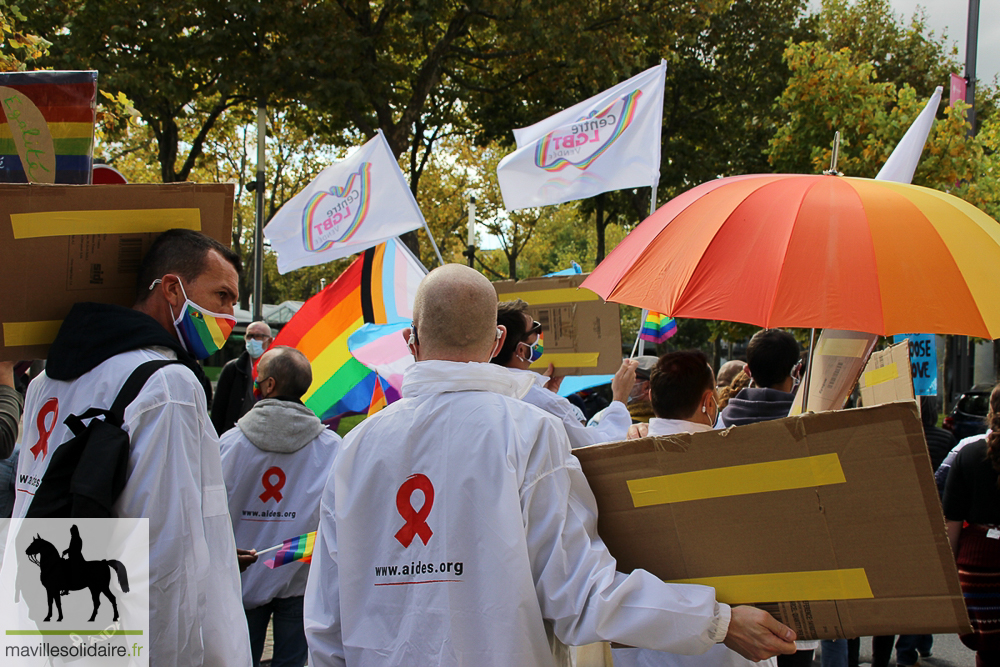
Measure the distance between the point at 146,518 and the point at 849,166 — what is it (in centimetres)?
1461

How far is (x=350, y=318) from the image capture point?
290 inches

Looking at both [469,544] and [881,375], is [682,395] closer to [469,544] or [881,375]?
[881,375]

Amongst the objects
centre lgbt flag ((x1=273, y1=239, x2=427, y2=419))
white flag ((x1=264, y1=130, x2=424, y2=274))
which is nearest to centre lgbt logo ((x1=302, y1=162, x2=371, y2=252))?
white flag ((x1=264, y1=130, x2=424, y2=274))

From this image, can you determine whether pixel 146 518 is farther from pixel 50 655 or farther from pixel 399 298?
pixel 399 298

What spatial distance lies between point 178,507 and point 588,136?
18.7 feet

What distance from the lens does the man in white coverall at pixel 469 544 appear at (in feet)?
6.66

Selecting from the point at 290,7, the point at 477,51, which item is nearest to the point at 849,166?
the point at 477,51

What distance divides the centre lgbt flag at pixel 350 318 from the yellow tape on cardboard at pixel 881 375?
4017 millimetres

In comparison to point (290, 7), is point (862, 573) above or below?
below

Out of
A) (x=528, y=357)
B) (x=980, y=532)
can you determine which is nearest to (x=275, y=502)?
(x=528, y=357)

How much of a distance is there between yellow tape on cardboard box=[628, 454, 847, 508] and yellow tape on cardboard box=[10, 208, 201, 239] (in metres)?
1.66

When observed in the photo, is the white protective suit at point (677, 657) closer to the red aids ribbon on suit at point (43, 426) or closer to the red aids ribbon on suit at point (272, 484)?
the red aids ribbon on suit at point (272, 484)

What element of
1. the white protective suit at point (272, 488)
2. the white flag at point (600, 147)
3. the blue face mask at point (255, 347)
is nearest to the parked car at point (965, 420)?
the white flag at point (600, 147)

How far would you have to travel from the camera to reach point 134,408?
2.20 metres
